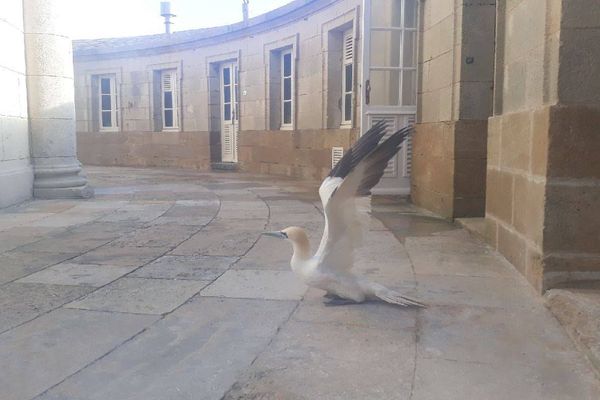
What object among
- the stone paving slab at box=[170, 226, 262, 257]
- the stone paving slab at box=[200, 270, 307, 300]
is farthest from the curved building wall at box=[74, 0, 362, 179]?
the stone paving slab at box=[200, 270, 307, 300]

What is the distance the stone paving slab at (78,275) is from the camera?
4.18 metres

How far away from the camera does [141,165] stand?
1767 cm

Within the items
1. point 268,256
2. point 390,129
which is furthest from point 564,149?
point 390,129

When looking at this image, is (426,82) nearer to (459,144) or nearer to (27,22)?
(459,144)

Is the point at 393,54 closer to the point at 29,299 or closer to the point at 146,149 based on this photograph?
the point at 29,299

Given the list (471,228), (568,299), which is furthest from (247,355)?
(471,228)

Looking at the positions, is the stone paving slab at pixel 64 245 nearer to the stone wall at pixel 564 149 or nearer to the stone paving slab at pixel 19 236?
the stone paving slab at pixel 19 236

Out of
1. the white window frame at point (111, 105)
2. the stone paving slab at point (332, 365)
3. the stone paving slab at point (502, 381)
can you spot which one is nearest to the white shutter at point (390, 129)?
the stone paving slab at point (332, 365)

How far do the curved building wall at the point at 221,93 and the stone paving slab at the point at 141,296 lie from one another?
6595mm

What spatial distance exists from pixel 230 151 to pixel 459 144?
10022 millimetres

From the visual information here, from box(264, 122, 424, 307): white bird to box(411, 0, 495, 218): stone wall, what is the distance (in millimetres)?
3165

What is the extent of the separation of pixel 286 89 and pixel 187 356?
37.0 ft

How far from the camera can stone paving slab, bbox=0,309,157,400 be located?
263 centimetres

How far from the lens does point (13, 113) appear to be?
7965 millimetres
